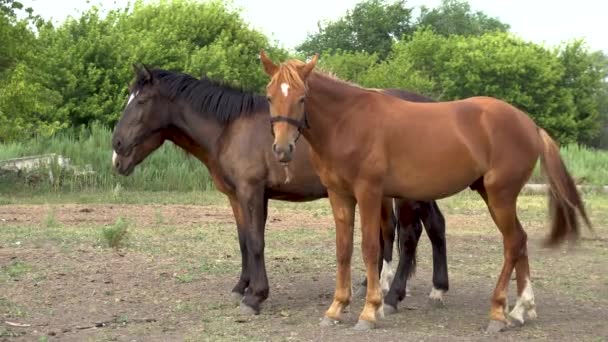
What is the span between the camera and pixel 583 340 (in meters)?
6.47

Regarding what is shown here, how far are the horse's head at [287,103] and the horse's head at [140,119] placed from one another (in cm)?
191

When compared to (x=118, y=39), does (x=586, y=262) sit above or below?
below

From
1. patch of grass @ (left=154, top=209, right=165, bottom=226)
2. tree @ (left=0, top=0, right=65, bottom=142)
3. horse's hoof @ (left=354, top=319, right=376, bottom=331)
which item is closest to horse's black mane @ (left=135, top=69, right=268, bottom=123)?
horse's hoof @ (left=354, top=319, right=376, bottom=331)

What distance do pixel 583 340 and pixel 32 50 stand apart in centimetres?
1947

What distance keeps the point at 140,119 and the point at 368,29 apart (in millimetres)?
62939

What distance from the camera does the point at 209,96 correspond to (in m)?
8.39

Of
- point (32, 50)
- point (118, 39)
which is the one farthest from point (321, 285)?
point (118, 39)

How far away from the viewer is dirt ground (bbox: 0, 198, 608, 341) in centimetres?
691

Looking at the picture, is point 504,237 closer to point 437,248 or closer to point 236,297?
point 437,248

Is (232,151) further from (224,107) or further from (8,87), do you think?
(8,87)

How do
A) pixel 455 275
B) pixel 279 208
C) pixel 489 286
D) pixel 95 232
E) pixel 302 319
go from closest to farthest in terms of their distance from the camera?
pixel 302 319, pixel 489 286, pixel 455 275, pixel 95 232, pixel 279 208

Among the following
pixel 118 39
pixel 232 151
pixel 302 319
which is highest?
pixel 118 39

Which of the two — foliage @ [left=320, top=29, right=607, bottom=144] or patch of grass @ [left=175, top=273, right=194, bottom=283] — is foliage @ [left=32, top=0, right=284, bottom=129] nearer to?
foliage @ [left=320, top=29, right=607, bottom=144]

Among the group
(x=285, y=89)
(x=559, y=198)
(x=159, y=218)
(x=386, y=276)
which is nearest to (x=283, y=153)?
(x=285, y=89)
